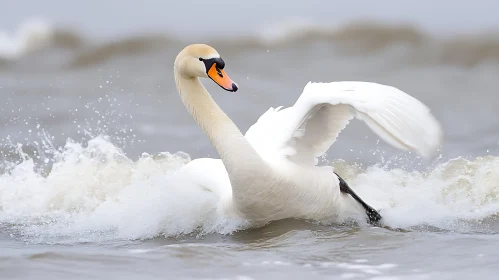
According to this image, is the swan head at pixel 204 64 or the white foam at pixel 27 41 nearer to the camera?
the swan head at pixel 204 64

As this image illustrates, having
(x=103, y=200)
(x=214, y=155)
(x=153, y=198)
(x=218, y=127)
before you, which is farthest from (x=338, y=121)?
(x=214, y=155)

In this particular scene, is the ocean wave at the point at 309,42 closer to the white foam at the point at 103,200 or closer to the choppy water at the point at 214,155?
the choppy water at the point at 214,155

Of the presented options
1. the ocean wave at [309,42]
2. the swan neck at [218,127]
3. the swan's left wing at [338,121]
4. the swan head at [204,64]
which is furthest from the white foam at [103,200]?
the ocean wave at [309,42]

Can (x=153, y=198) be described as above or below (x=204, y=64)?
below

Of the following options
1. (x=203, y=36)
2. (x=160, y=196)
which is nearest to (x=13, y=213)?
(x=160, y=196)

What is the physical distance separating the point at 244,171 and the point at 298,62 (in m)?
10.9

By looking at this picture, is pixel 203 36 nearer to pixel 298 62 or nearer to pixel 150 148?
pixel 298 62

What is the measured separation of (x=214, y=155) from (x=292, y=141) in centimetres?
470

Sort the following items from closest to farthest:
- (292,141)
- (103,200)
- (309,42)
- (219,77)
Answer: (219,77), (292,141), (103,200), (309,42)

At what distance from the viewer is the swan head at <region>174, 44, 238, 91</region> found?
7.21 m

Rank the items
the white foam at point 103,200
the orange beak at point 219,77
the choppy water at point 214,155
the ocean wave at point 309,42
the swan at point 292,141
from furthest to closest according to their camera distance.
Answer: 1. the ocean wave at point 309,42
2. the white foam at point 103,200
3. the orange beak at point 219,77
4. the swan at point 292,141
5. the choppy water at point 214,155

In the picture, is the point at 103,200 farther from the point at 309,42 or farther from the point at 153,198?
the point at 309,42

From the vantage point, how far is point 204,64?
7297 millimetres

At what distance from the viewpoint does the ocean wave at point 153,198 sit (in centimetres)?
750
